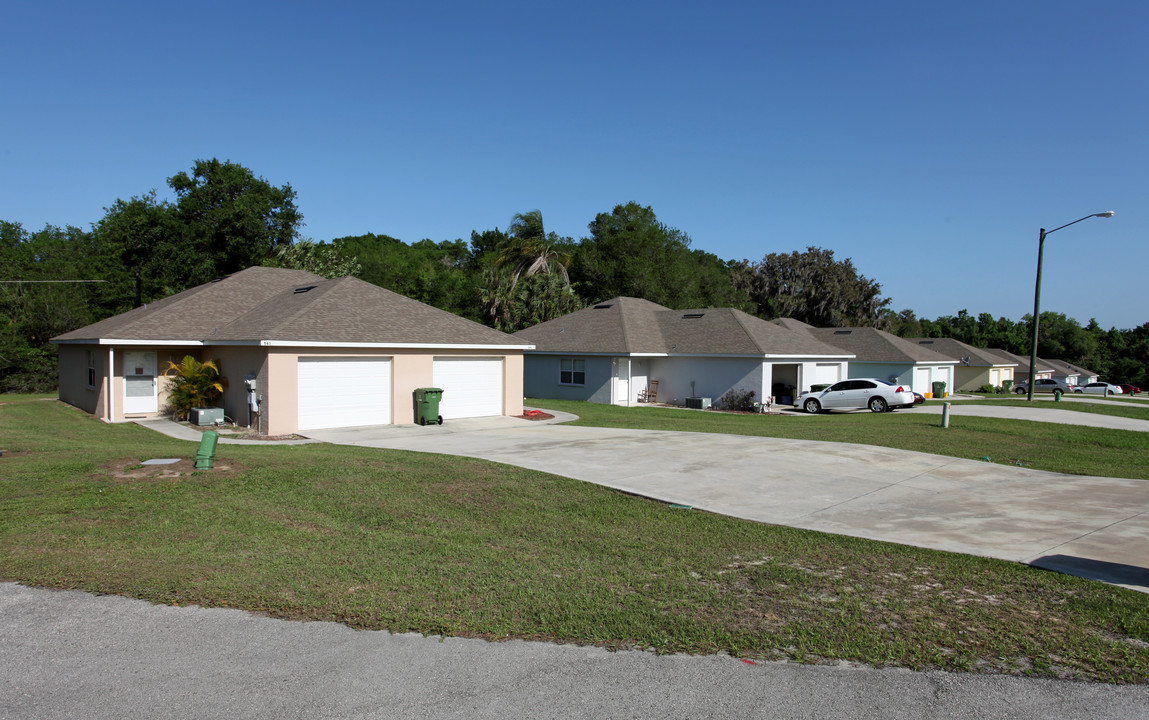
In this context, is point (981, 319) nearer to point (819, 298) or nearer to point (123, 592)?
point (819, 298)

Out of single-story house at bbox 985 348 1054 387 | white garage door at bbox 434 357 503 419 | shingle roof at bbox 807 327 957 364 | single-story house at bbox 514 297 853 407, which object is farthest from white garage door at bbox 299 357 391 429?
single-story house at bbox 985 348 1054 387

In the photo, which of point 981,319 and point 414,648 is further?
point 981,319

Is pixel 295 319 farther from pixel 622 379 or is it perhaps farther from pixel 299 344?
pixel 622 379

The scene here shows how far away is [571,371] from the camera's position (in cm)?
3425

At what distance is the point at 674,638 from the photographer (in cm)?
555

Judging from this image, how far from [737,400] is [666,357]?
164 inches

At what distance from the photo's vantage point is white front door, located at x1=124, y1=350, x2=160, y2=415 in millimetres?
21938

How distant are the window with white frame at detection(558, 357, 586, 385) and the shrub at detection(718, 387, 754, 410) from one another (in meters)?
6.60

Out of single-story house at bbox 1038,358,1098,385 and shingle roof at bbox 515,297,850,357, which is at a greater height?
A: shingle roof at bbox 515,297,850,357

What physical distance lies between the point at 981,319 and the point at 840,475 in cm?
9833

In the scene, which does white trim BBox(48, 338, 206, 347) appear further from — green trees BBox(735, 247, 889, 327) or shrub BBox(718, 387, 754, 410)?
green trees BBox(735, 247, 889, 327)

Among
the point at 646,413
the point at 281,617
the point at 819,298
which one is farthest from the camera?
the point at 819,298

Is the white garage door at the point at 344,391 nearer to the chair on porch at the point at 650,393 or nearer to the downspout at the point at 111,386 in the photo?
the downspout at the point at 111,386

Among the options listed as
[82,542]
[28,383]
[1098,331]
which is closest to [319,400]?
[82,542]
